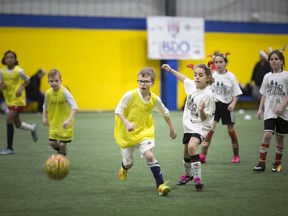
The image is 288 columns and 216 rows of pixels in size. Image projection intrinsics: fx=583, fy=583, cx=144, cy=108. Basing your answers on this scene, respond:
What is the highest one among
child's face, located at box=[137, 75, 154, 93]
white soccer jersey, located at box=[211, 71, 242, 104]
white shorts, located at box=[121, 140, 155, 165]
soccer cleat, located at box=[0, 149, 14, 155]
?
child's face, located at box=[137, 75, 154, 93]

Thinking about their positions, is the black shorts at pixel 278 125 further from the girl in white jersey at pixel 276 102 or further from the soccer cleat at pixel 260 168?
the soccer cleat at pixel 260 168

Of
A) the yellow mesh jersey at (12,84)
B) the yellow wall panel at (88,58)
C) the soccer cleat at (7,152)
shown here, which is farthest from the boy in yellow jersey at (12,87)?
the yellow wall panel at (88,58)

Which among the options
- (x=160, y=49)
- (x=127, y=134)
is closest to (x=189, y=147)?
(x=127, y=134)

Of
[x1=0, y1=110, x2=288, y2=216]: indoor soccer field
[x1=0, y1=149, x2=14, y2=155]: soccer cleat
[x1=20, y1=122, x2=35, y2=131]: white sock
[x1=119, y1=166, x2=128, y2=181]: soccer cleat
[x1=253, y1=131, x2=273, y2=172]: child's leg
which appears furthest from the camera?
[x1=20, y1=122, x2=35, y2=131]: white sock

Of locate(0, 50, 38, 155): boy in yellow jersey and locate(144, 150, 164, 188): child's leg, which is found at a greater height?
locate(0, 50, 38, 155): boy in yellow jersey

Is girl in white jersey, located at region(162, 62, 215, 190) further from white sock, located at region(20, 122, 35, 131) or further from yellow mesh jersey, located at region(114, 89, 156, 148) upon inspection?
white sock, located at region(20, 122, 35, 131)

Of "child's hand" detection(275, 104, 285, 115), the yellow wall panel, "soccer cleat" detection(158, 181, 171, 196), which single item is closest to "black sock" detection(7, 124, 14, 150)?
"soccer cleat" detection(158, 181, 171, 196)

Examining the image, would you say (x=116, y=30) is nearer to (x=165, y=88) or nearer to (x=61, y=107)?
(x=165, y=88)

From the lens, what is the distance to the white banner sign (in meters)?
21.0

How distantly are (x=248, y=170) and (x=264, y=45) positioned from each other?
15426mm

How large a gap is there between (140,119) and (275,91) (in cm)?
228

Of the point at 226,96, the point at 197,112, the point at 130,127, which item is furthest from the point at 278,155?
the point at 130,127

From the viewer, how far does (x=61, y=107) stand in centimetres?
847

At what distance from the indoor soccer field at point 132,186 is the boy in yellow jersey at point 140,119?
1.36 feet
